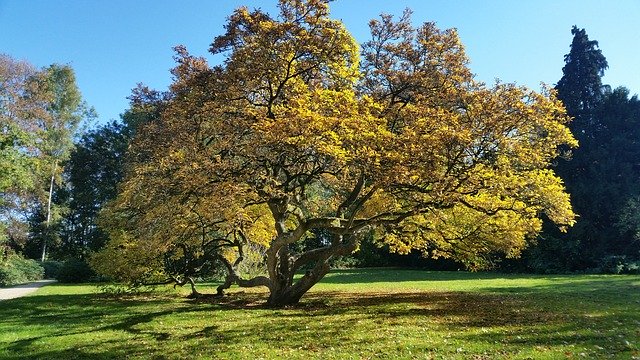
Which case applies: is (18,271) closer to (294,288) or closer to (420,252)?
(294,288)

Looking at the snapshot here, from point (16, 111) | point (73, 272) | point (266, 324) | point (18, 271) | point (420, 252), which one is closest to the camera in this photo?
point (266, 324)

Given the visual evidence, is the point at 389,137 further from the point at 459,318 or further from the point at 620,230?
the point at 620,230

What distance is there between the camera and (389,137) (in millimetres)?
11609

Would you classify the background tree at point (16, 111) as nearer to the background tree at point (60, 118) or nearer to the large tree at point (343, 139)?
the background tree at point (60, 118)

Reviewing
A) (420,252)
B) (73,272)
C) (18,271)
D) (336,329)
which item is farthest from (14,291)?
(420,252)

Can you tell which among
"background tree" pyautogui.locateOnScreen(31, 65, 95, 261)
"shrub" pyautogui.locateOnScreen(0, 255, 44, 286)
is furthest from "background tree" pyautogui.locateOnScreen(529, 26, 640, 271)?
"background tree" pyautogui.locateOnScreen(31, 65, 95, 261)

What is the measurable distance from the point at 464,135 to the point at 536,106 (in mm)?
2539

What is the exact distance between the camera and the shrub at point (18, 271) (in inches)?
1144

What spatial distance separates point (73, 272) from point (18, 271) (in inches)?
140

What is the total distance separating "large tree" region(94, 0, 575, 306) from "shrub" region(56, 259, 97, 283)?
19701mm

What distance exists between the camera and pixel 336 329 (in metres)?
10.7

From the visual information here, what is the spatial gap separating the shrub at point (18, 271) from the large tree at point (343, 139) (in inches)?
764

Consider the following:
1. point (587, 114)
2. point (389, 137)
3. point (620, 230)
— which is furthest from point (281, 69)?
point (587, 114)

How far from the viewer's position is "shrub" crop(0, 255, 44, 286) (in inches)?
1144
